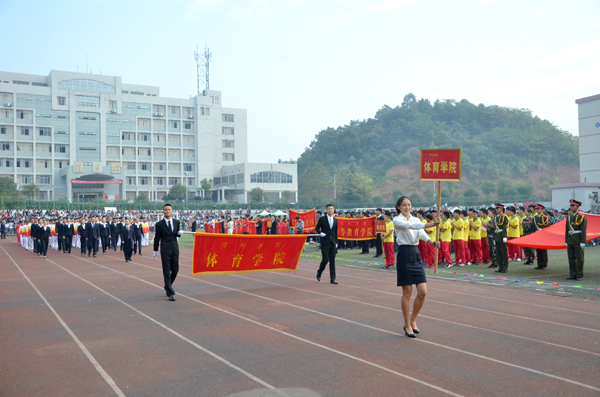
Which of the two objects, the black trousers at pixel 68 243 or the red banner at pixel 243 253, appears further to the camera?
the black trousers at pixel 68 243

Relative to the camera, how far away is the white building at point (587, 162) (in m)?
29.6

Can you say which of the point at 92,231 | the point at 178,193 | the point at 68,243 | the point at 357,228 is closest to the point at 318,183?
the point at 178,193

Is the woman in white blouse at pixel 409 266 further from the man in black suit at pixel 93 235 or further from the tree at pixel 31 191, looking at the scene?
the tree at pixel 31 191

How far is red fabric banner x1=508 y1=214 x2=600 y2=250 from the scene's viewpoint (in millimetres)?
12305

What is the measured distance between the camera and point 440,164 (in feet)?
41.7

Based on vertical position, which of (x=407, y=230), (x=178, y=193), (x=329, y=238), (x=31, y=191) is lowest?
(x=329, y=238)

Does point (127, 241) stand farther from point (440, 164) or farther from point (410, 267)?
point (410, 267)

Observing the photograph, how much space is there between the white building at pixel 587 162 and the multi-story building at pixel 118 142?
50552 millimetres

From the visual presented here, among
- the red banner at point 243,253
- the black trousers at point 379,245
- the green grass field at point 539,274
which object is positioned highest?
the red banner at point 243,253

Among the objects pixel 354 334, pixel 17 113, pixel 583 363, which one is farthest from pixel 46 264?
pixel 17 113

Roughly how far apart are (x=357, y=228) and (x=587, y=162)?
63.6ft

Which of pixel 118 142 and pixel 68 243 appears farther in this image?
pixel 118 142

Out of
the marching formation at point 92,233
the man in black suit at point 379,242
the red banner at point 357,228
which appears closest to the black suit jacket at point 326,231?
the man in black suit at point 379,242

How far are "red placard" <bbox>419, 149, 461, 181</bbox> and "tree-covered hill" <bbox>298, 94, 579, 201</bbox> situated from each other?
64850mm
